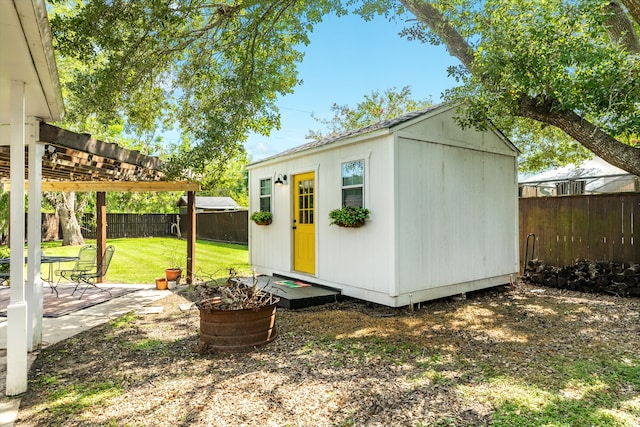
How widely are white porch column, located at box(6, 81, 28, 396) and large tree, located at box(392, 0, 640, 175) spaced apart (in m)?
4.98

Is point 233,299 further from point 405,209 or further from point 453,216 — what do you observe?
point 453,216

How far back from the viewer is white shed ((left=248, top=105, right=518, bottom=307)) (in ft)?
17.3

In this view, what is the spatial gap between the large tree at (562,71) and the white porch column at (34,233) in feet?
16.8

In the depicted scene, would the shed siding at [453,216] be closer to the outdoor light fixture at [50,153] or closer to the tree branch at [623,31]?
the tree branch at [623,31]

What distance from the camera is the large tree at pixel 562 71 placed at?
4.37 m

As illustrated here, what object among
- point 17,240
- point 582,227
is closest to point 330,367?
point 17,240

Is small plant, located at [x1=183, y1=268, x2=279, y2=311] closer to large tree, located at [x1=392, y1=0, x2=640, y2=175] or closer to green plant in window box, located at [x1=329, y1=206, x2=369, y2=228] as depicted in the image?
green plant in window box, located at [x1=329, y1=206, x2=369, y2=228]

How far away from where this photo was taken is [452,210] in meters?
5.90

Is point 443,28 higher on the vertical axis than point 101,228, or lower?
higher

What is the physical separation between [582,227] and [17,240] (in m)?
8.47

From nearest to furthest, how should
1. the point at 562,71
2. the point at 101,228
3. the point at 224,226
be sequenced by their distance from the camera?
the point at 562,71 → the point at 101,228 → the point at 224,226

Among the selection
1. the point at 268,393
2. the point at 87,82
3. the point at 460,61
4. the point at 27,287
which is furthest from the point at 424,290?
the point at 87,82

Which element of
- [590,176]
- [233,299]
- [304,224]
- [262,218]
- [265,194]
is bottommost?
[233,299]

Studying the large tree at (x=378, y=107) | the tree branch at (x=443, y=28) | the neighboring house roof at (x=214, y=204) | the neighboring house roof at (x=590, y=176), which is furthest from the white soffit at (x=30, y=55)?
the neighboring house roof at (x=214, y=204)
